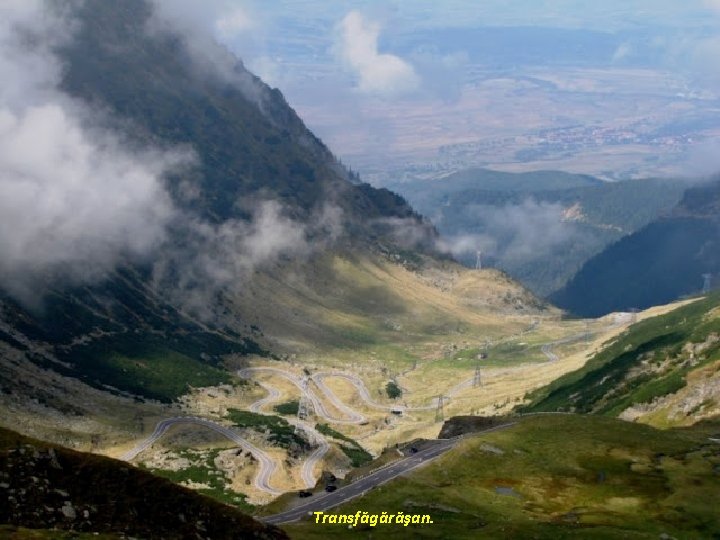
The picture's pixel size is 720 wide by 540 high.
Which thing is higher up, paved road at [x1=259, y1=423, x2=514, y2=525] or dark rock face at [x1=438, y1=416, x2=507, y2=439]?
dark rock face at [x1=438, y1=416, x2=507, y2=439]

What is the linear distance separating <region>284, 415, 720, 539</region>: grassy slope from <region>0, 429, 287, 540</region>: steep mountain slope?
1126 inches

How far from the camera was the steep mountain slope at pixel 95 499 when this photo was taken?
74.1 m

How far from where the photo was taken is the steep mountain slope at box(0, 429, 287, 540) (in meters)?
74.1

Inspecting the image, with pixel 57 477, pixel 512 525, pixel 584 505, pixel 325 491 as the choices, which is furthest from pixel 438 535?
pixel 57 477

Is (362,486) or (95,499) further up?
(362,486)

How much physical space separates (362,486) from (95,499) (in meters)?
73.1

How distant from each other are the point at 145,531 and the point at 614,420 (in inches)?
4974

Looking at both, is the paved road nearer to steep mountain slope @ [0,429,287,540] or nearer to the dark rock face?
the dark rock face

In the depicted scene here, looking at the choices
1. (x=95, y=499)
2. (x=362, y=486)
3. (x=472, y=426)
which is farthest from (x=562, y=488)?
(x=95, y=499)

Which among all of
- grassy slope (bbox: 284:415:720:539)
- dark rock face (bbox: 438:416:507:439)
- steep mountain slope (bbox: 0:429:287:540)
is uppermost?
dark rock face (bbox: 438:416:507:439)

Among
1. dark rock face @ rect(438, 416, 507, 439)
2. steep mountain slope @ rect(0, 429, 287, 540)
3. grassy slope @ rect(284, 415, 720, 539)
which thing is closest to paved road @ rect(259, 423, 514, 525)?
grassy slope @ rect(284, 415, 720, 539)

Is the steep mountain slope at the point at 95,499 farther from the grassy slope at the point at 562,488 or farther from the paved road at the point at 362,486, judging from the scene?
the paved road at the point at 362,486

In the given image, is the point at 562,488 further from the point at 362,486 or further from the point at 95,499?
the point at 95,499

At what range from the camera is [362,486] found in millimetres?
145750
